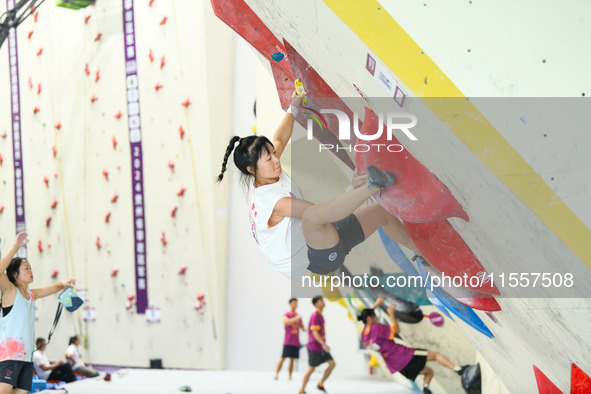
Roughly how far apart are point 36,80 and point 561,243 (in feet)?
29.6

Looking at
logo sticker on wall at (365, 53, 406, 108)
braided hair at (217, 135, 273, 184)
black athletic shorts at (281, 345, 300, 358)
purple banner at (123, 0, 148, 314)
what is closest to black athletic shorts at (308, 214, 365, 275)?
braided hair at (217, 135, 273, 184)

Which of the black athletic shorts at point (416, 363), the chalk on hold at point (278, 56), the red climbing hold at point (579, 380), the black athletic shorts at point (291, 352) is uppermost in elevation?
the chalk on hold at point (278, 56)

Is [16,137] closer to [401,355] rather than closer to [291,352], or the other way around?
[291,352]

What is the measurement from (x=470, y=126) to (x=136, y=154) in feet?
23.9

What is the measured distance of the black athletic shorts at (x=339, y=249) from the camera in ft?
6.59

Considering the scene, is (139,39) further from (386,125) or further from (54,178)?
(386,125)

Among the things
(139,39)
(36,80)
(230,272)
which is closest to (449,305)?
(230,272)

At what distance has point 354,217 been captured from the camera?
2.09 meters

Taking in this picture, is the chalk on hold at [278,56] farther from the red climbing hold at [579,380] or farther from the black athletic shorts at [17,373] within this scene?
the black athletic shorts at [17,373]

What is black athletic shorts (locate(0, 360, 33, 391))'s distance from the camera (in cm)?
330

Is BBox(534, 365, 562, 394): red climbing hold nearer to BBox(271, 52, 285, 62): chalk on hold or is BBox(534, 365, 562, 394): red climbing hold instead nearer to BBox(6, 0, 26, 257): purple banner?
BBox(271, 52, 285, 62): chalk on hold

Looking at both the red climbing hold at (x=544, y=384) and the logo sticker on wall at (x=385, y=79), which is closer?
the logo sticker on wall at (x=385, y=79)

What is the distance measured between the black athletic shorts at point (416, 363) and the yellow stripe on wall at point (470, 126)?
3.81m

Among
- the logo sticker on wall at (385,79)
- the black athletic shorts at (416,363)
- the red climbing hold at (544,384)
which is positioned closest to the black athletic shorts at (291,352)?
the black athletic shorts at (416,363)
